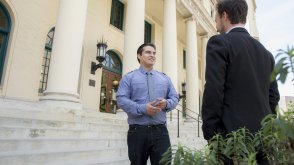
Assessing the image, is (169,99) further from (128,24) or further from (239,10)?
(128,24)

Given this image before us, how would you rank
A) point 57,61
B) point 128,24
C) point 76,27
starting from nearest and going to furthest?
point 57,61, point 76,27, point 128,24

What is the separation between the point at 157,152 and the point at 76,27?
6.29 metres

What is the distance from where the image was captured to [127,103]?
123 inches

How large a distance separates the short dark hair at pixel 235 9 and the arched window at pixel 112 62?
12.1 meters

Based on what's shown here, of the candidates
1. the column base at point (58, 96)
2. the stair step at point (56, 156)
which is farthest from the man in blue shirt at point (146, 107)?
the column base at point (58, 96)

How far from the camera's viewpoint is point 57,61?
25.2 feet

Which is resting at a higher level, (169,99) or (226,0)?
(226,0)

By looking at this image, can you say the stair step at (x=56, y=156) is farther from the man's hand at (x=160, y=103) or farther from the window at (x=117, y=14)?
the window at (x=117, y=14)

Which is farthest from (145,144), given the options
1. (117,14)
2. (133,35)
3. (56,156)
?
(117,14)

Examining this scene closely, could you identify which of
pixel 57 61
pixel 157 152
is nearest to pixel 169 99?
pixel 157 152

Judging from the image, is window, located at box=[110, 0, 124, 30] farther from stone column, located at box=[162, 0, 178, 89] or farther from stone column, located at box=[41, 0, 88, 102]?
stone column, located at box=[41, 0, 88, 102]

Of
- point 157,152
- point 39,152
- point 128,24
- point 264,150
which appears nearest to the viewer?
point 264,150

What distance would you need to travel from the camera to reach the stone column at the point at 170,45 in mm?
13055

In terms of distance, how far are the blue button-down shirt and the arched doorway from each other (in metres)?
9.93
